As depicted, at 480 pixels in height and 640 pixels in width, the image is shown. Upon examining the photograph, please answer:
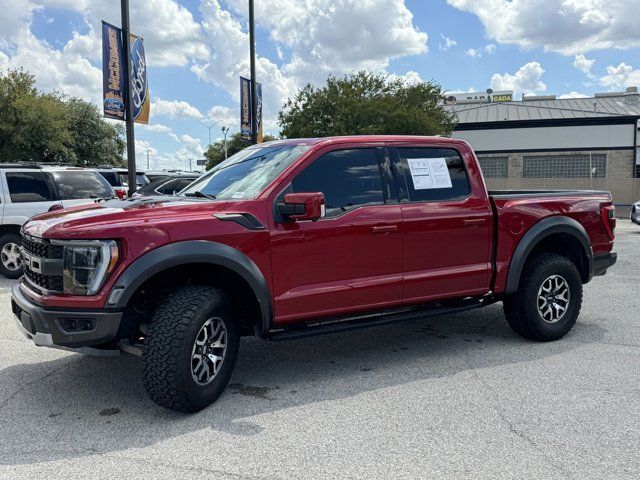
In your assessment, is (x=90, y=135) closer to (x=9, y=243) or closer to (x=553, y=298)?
(x=9, y=243)

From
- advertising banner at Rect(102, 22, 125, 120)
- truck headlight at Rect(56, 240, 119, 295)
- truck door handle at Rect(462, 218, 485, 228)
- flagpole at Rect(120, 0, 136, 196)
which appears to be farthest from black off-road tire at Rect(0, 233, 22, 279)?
truck door handle at Rect(462, 218, 485, 228)

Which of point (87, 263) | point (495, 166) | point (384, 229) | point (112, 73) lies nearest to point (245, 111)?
point (112, 73)

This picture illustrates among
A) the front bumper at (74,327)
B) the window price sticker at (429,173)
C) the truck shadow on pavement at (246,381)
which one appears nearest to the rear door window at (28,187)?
the truck shadow on pavement at (246,381)

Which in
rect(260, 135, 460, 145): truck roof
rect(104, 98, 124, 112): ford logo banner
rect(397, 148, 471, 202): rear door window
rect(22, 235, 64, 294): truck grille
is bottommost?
rect(22, 235, 64, 294): truck grille

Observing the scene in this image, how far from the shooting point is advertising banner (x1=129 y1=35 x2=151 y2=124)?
1193cm

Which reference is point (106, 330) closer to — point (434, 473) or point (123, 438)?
point (123, 438)

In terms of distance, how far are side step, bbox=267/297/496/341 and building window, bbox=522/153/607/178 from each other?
1529 inches

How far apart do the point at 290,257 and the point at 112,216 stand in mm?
1248

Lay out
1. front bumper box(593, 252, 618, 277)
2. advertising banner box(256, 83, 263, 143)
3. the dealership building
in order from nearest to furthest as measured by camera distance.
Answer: front bumper box(593, 252, 618, 277), advertising banner box(256, 83, 263, 143), the dealership building

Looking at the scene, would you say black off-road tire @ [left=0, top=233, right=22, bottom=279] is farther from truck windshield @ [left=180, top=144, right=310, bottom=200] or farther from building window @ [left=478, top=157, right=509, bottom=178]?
building window @ [left=478, top=157, right=509, bottom=178]

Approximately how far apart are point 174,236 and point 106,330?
724 mm

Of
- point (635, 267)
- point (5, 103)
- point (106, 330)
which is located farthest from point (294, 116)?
point (106, 330)

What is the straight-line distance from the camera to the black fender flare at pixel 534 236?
5309 millimetres

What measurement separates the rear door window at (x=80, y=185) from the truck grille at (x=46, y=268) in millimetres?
5886
